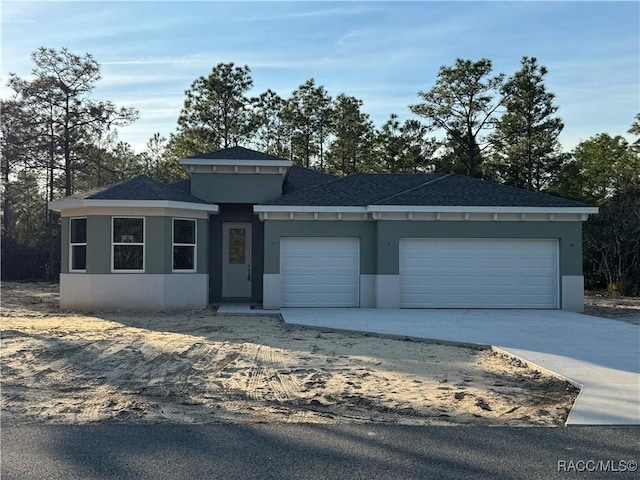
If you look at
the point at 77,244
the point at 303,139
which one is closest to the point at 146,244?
the point at 77,244

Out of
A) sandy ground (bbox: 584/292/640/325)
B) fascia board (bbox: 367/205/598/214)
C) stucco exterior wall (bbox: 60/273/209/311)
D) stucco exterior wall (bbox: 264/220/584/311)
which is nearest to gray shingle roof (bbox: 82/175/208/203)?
stucco exterior wall (bbox: 60/273/209/311)

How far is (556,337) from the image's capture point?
10.7 m

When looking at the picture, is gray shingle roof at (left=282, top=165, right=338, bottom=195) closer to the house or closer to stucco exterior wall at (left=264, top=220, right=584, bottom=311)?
the house

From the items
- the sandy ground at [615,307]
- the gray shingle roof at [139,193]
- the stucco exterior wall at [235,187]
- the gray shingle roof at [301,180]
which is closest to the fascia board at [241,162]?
the stucco exterior wall at [235,187]

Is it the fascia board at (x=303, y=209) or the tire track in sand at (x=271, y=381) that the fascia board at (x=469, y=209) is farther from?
the tire track in sand at (x=271, y=381)

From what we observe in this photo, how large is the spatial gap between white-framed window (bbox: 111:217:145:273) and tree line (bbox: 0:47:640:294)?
51.3 feet

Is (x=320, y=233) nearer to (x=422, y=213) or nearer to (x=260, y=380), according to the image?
(x=422, y=213)

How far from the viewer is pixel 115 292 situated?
14.8 m

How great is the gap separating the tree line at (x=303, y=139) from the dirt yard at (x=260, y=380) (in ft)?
67.0

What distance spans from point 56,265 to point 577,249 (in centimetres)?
2460

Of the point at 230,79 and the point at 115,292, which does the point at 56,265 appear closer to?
the point at 230,79

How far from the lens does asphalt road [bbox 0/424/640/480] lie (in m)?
4.30

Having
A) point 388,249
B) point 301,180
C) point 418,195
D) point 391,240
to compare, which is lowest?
point 388,249

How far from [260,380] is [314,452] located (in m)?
2.70
